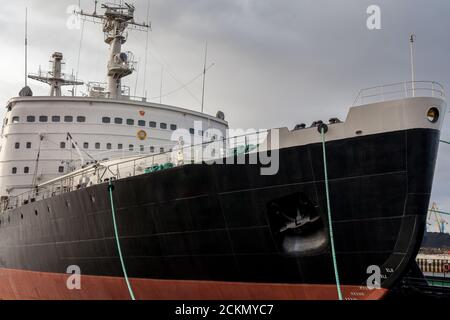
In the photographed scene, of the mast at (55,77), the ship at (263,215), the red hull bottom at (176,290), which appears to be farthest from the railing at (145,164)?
the mast at (55,77)

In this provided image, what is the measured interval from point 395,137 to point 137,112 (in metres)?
12.8

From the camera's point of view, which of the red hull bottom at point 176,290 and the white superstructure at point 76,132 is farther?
the white superstructure at point 76,132

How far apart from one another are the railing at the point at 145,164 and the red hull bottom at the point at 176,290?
2789 millimetres

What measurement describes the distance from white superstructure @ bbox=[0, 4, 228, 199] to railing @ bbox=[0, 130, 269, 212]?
1.49 m

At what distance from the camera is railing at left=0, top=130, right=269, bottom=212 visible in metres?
10.8

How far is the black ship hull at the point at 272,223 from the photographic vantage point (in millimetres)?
9000

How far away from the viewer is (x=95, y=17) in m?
23.5

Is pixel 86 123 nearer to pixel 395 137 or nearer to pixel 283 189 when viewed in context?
pixel 283 189

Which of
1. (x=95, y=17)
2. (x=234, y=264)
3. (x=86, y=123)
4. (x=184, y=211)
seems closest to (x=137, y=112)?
(x=86, y=123)

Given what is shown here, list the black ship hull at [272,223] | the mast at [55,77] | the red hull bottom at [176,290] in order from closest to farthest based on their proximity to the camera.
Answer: the black ship hull at [272,223], the red hull bottom at [176,290], the mast at [55,77]

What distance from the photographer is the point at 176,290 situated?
1140cm

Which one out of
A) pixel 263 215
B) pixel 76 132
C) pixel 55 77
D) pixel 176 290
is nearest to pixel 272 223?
pixel 263 215

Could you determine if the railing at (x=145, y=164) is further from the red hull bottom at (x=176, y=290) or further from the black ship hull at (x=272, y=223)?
the red hull bottom at (x=176, y=290)

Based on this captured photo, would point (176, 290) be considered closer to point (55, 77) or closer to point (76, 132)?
point (76, 132)
